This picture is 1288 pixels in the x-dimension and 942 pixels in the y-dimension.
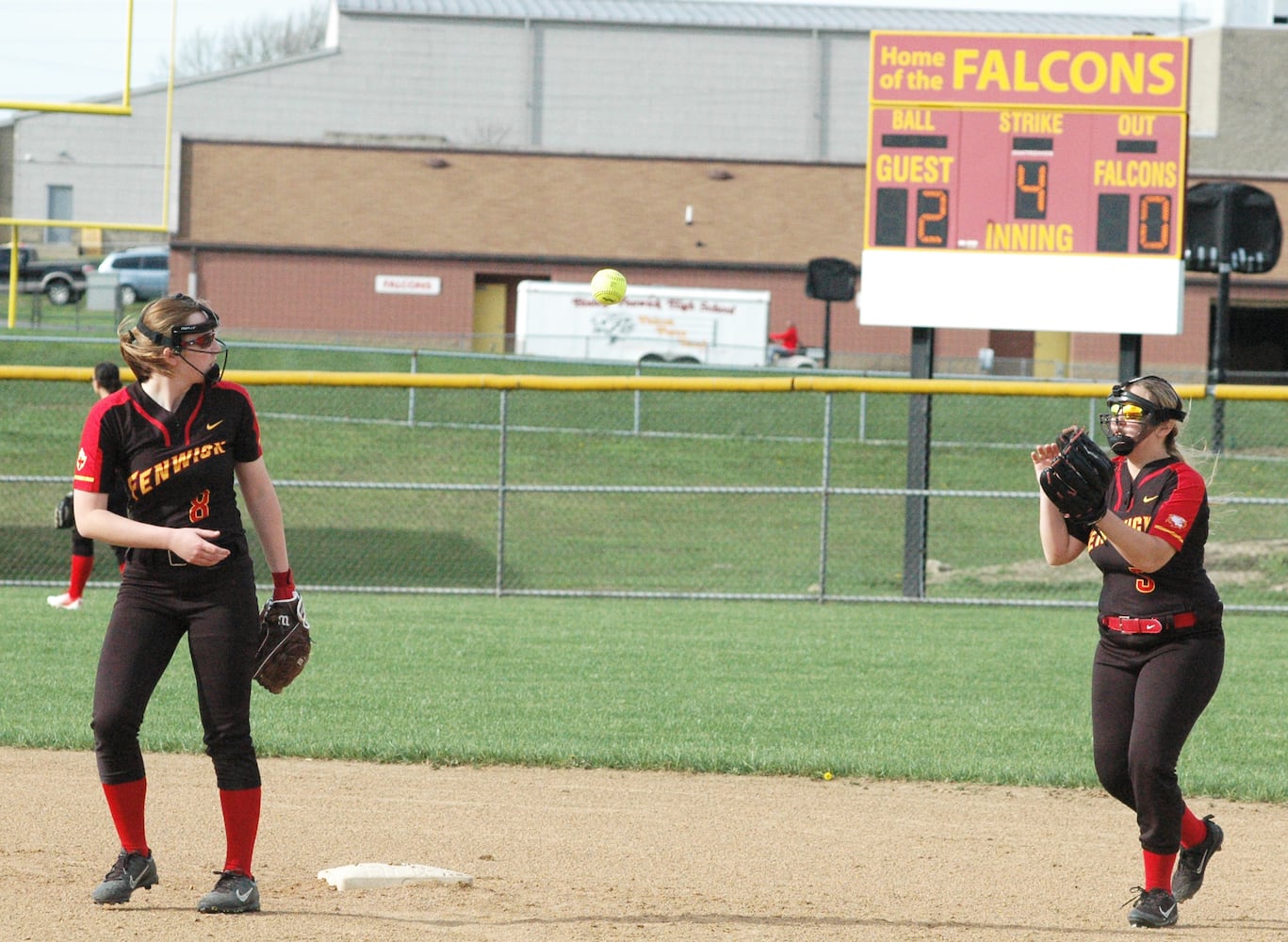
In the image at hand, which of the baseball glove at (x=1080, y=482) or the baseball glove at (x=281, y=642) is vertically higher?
the baseball glove at (x=1080, y=482)

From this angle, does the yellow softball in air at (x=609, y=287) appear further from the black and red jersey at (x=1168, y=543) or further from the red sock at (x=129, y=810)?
the red sock at (x=129, y=810)

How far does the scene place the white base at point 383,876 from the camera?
507 centimetres

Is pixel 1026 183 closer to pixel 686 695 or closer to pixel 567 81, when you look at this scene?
pixel 686 695

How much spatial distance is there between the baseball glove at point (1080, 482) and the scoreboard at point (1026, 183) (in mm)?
9642

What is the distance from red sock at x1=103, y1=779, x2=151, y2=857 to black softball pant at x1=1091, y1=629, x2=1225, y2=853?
2.96m

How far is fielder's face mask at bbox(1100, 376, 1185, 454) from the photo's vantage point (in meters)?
4.72

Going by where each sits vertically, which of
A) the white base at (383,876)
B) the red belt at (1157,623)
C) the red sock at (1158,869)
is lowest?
the white base at (383,876)

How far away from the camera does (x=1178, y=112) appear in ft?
44.8

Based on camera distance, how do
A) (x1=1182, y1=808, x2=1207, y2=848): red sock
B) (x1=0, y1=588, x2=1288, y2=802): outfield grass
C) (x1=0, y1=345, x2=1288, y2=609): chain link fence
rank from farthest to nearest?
(x1=0, y1=345, x2=1288, y2=609): chain link fence
(x1=0, y1=588, x2=1288, y2=802): outfield grass
(x1=1182, y1=808, x2=1207, y2=848): red sock

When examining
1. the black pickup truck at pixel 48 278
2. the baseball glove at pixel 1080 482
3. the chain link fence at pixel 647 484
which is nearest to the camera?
the baseball glove at pixel 1080 482

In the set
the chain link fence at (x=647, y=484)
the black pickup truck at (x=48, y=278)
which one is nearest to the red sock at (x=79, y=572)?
the chain link fence at (x=647, y=484)

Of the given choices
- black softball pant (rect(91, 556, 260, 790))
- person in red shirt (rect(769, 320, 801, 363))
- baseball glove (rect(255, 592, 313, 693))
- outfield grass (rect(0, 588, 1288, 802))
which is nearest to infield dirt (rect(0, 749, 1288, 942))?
outfield grass (rect(0, 588, 1288, 802))

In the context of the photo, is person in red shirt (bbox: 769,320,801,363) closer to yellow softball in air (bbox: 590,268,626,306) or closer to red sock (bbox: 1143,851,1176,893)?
yellow softball in air (bbox: 590,268,626,306)

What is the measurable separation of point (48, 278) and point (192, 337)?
106 feet
